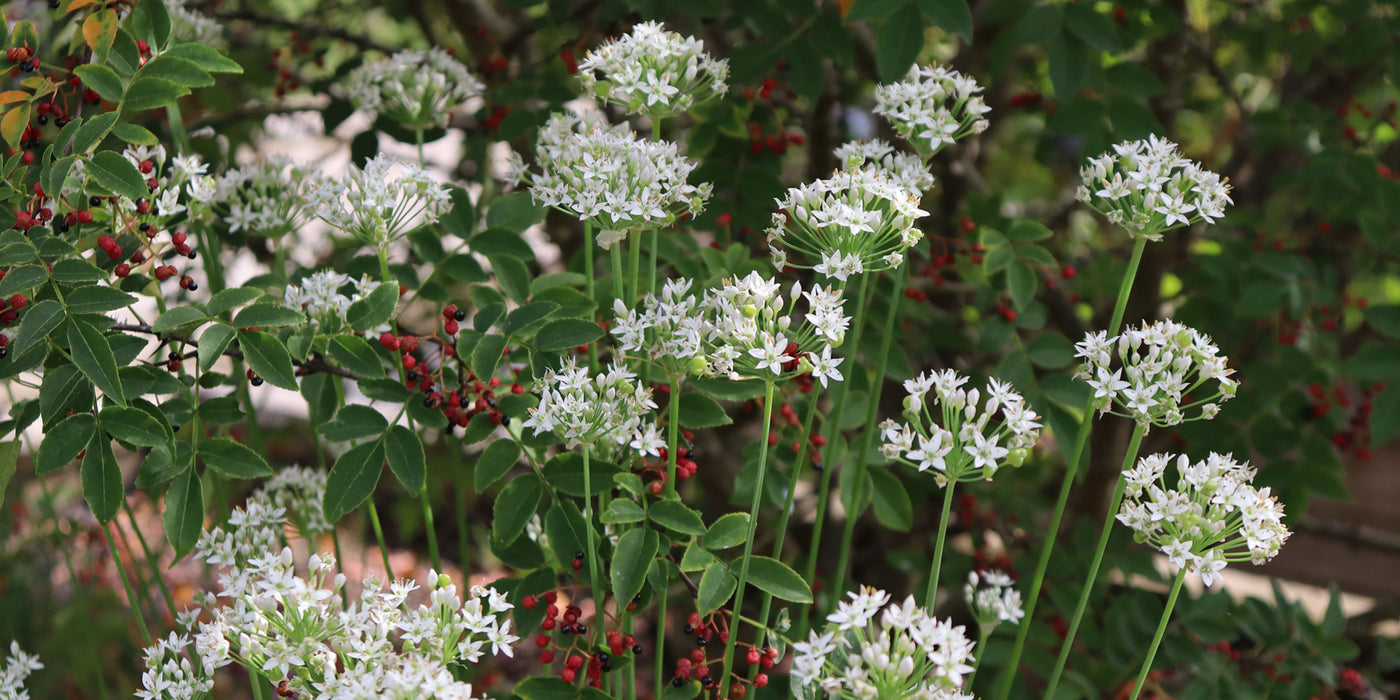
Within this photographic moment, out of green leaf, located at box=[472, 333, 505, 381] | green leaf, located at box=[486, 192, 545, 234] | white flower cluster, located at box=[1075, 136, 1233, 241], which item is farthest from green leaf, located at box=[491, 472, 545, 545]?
white flower cluster, located at box=[1075, 136, 1233, 241]

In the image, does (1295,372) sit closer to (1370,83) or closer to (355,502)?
(1370,83)

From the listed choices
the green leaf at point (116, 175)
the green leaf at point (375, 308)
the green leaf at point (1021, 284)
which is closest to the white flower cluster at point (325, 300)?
the green leaf at point (375, 308)

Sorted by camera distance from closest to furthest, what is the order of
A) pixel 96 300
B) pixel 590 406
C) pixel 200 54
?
1. pixel 590 406
2. pixel 96 300
3. pixel 200 54

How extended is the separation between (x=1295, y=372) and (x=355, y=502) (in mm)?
2206

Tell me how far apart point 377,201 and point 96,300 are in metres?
0.39

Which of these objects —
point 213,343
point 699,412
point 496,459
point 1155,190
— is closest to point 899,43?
point 1155,190

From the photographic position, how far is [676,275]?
7.02 ft

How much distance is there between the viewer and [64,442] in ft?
4.76

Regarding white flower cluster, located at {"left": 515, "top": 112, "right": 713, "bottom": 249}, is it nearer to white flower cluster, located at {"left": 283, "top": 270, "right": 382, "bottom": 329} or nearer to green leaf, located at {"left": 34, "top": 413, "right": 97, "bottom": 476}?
white flower cluster, located at {"left": 283, "top": 270, "right": 382, "bottom": 329}

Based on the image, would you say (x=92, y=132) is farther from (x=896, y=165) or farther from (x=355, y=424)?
(x=896, y=165)

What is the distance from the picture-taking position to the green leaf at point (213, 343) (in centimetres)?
144

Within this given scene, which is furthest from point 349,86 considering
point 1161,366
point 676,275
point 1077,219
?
point 1077,219

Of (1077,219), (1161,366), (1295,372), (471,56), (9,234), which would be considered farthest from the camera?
(1077,219)

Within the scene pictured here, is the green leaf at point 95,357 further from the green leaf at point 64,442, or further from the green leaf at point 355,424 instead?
the green leaf at point 355,424
